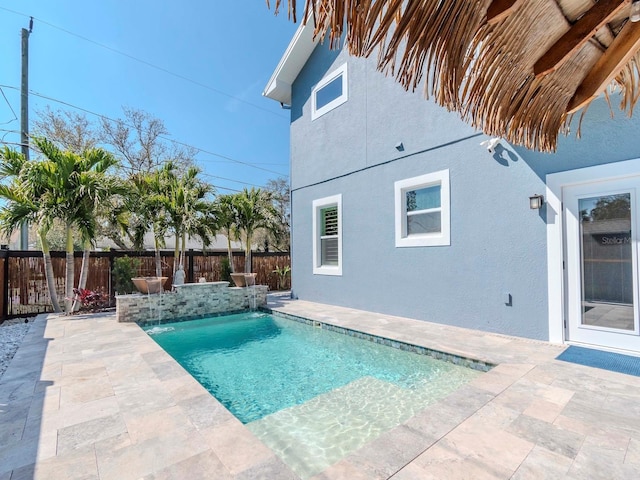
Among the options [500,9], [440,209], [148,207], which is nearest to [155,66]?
[148,207]

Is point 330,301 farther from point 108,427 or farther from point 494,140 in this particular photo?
point 108,427

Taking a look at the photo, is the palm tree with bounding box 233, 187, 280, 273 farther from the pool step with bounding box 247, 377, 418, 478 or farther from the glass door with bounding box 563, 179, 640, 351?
the glass door with bounding box 563, 179, 640, 351

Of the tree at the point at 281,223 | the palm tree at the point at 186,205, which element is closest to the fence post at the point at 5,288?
the palm tree at the point at 186,205

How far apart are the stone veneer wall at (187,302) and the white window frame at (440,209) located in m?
4.83

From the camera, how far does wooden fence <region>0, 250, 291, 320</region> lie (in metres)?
8.35

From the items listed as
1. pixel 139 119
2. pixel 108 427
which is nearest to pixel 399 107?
pixel 108 427

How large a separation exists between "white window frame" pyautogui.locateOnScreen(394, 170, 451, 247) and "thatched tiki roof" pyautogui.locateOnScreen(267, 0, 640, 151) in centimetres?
403

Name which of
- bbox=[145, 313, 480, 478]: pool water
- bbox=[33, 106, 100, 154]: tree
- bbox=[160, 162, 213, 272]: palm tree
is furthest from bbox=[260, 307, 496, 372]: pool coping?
bbox=[33, 106, 100, 154]: tree

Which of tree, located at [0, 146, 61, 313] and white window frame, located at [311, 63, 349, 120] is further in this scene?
white window frame, located at [311, 63, 349, 120]

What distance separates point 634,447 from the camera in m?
2.48

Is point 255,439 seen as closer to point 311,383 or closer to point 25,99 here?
point 311,383

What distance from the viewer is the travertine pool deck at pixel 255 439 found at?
7.48 ft

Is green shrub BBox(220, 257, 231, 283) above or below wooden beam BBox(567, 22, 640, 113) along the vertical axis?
below

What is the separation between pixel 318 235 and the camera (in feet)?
33.4
